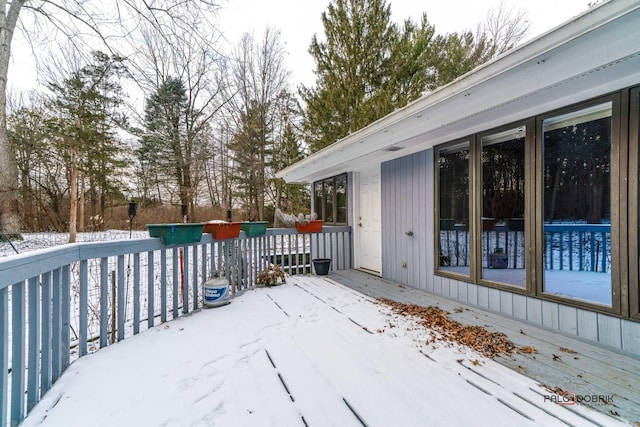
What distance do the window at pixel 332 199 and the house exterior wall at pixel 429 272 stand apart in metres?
1.32

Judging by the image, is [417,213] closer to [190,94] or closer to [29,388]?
[29,388]

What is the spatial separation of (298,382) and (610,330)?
2402 millimetres

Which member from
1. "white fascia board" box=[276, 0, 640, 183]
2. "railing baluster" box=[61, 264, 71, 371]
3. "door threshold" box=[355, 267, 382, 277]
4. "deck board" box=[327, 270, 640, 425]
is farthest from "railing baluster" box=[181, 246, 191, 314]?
"door threshold" box=[355, 267, 382, 277]

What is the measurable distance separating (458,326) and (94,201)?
15.4 metres

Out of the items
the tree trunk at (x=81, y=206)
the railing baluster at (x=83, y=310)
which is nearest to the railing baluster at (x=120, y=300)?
the railing baluster at (x=83, y=310)

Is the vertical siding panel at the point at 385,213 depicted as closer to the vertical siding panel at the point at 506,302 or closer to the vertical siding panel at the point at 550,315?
the vertical siding panel at the point at 506,302

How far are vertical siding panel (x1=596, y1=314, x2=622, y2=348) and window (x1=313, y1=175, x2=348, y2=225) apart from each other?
13.5 ft

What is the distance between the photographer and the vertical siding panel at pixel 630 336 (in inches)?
76.2

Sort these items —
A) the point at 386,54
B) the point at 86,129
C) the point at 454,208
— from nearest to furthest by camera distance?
the point at 454,208 < the point at 386,54 < the point at 86,129

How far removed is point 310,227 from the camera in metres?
4.92

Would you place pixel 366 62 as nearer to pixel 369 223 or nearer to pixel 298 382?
pixel 369 223

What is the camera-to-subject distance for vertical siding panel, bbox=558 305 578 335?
89.4 inches

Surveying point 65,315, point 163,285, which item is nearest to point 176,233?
point 163,285

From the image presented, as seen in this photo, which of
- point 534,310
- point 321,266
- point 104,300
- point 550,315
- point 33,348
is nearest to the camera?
point 33,348
